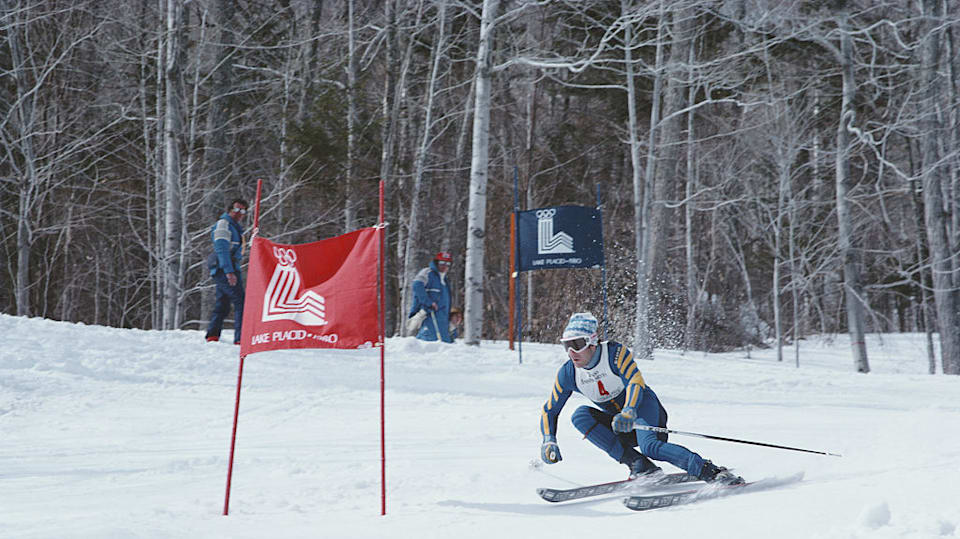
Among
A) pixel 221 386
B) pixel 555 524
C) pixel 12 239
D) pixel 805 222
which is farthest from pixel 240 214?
pixel 805 222

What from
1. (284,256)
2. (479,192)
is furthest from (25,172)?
(284,256)

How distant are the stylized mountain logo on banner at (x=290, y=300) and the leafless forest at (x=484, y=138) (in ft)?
26.0

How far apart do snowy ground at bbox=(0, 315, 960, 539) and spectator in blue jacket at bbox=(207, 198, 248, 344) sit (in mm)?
482

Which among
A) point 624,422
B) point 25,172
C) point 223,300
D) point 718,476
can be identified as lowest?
point 718,476

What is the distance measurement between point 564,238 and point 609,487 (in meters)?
7.07

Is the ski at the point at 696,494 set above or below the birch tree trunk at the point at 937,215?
below

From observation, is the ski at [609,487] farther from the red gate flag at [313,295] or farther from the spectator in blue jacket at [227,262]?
the spectator in blue jacket at [227,262]

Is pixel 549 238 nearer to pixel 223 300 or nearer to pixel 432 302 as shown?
pixel 432 302

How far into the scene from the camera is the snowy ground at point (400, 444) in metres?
4.54

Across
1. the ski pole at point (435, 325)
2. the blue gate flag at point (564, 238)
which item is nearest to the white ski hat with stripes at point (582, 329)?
the blue gate flag at point (564, 238)

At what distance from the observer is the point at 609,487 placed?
561 cm

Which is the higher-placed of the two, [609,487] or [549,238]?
[549,238]

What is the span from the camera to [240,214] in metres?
10.8

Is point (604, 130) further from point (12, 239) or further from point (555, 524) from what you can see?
point (555, 524)
